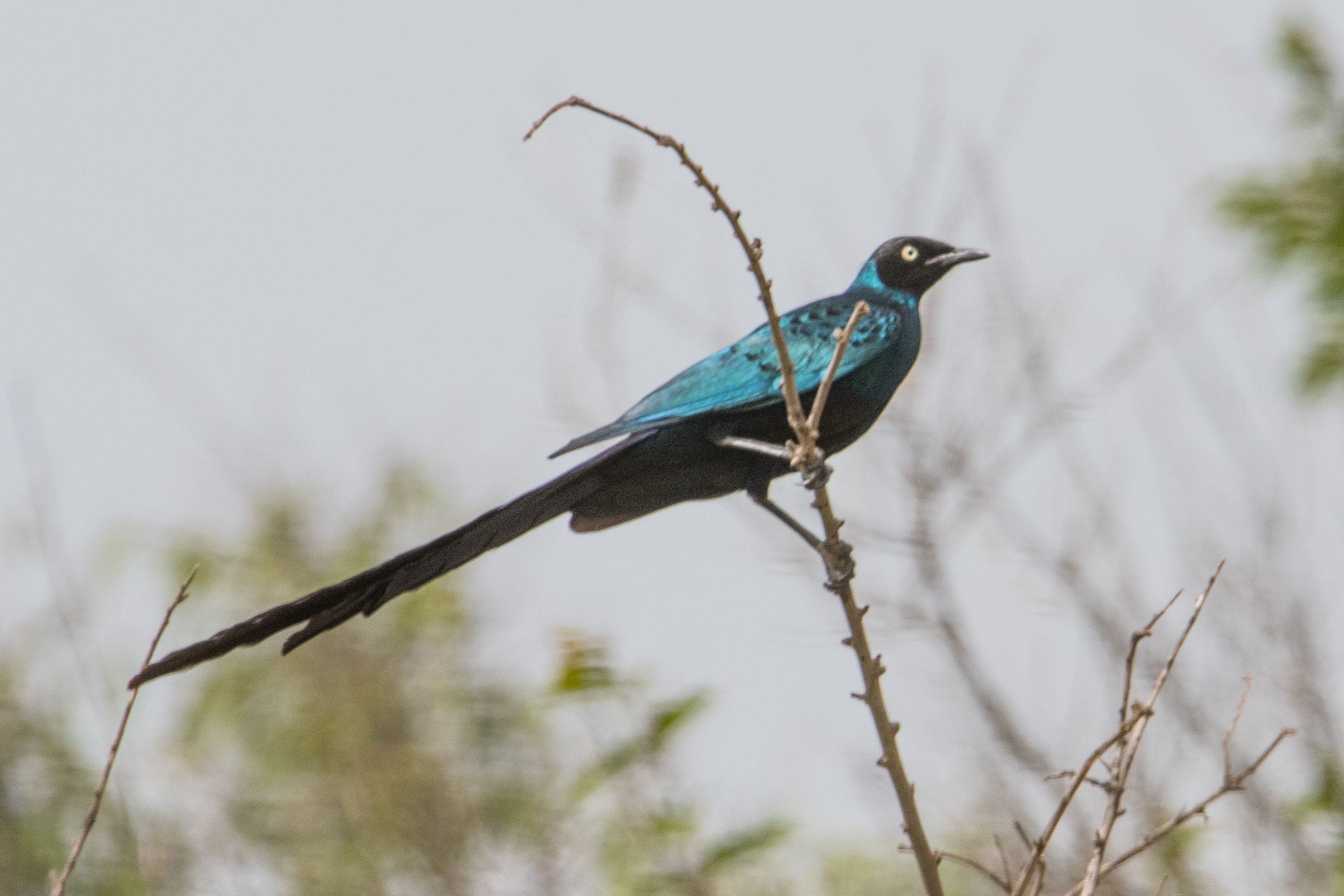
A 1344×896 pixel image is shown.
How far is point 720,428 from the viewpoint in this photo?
144 inches

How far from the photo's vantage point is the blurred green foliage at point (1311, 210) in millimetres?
4664

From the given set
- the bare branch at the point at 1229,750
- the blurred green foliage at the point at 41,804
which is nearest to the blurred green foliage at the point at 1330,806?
the bare branch at the point at 1229,750

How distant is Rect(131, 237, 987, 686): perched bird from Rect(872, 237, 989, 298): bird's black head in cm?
51

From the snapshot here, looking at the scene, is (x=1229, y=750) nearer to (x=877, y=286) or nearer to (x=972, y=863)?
(x=972, y=863)

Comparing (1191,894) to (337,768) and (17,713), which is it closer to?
(337,768)

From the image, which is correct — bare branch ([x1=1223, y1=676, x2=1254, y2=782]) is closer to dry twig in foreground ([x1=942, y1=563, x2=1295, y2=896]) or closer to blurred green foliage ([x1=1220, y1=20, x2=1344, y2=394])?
dry twig in foreground ([x1=942, y1=563, x2=1295, y2=896])

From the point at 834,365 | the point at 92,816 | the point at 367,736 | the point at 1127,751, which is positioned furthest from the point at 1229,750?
the point at 367,736

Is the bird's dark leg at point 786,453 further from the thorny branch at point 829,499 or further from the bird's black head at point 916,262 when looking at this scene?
the bird's black head at point 916,262

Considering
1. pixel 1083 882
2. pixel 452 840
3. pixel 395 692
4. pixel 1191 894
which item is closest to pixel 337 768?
pixel 395 692

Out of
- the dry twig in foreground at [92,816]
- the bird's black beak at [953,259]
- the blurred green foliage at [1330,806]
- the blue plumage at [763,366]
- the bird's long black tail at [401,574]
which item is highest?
the bird's black beak at [953,259]

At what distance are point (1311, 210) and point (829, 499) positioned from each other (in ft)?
9.79

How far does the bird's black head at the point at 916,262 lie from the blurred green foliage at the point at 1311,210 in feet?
4.05

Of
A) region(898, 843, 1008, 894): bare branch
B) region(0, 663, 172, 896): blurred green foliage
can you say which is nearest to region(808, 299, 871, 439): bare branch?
region(898, 843, 1008, 894): bare branch

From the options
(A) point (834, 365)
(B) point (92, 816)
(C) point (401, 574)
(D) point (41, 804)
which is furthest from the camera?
(D) point (41, 804)
